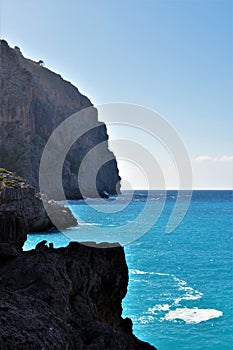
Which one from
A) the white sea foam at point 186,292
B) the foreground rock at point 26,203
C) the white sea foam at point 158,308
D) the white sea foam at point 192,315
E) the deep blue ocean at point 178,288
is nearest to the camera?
the deep blue ocean at point 178,288

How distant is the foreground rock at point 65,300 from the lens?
22.5 ft

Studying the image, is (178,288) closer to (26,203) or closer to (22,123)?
(26,203)

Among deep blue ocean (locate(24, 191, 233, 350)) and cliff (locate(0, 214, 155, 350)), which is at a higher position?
cliff (locate(0, 214, 155, 350))

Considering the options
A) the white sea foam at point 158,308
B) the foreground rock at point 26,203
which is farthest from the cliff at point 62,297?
the foreground rock at point 26,203

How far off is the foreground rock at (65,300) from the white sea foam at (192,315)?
14428mm

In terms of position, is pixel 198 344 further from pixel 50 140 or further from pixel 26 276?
pixel 50 140

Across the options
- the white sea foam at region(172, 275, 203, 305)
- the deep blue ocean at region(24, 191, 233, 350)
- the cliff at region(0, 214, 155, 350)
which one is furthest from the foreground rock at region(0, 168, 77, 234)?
the cliff at region(0, 214, 155, 350)

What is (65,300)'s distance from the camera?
1030 cm

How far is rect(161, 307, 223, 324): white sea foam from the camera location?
27688 millimetres

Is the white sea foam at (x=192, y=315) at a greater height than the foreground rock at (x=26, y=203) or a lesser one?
lesser

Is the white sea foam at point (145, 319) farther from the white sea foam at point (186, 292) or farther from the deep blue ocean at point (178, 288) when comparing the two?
the white sea foam at point (186, 292)

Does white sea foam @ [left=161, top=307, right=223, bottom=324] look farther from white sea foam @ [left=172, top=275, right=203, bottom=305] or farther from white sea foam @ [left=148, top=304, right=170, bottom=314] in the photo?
white sea foam @ [left=172, top=275, right=203, bottom=305]

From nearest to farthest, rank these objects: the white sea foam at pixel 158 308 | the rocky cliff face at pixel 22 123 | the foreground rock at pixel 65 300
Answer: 1. the foreground rock at pixel 65 300
2. the white sea foam at pixel 158 308
3. the rocky cliff face at pixel 22 123

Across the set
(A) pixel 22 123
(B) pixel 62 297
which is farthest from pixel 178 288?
(A) pixel 22 123
